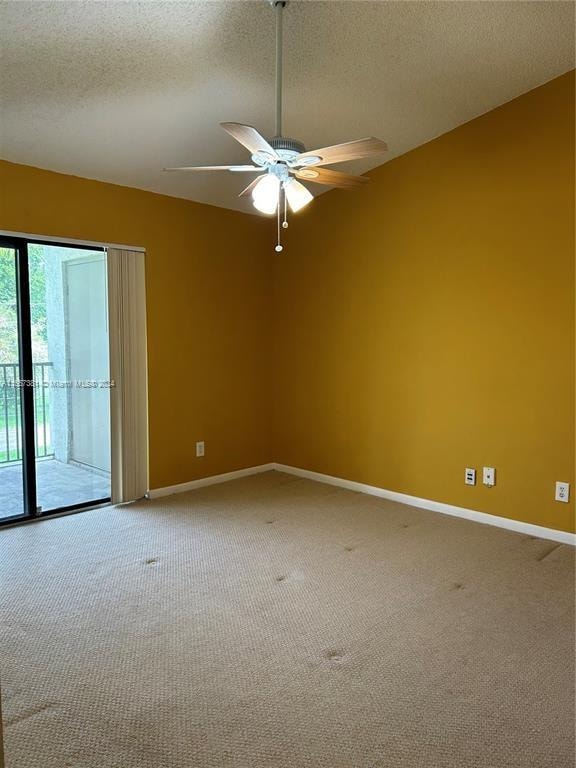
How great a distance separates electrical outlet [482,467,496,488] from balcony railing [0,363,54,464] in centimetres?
314

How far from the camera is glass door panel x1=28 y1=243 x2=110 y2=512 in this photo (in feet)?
12.8

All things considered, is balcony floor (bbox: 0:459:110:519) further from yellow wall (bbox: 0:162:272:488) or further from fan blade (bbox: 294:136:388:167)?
fan blade (bbox: 294:136:388:167)

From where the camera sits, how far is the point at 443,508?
4098mm

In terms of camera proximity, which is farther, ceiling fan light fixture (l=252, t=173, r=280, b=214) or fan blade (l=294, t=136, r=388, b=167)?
ceiling fan light fixture (l=252, t=173, r=280, b=214)

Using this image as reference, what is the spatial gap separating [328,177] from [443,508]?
101 inches

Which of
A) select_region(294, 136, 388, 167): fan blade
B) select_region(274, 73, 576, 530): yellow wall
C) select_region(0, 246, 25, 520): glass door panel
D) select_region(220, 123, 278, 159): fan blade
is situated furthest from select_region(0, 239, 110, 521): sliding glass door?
select_region(294, 136, 388, 167): fan blade

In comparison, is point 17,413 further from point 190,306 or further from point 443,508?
point 443,508

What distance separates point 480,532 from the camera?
145 inches

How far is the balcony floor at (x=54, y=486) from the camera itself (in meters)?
3.89

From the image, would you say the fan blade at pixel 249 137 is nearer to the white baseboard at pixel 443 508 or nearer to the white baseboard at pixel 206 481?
the white baseboard at pixel 443 508

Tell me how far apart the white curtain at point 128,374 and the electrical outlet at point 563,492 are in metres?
2.99

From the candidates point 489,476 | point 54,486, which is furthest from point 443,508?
point 54,486

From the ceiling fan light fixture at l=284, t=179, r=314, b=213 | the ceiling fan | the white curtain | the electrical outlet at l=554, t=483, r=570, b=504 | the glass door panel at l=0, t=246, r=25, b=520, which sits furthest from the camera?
the white curtain

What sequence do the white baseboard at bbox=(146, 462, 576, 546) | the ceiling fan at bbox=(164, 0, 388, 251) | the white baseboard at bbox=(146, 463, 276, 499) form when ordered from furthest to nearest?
the white baseboard at bbox=(146, 463, 276, 499) < the white baseboard at bbox=(146, 462, 576, 546) < the ceiling fan at bbox=(164, 0, 388, 251)
